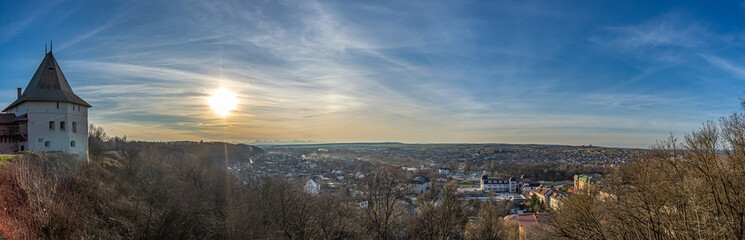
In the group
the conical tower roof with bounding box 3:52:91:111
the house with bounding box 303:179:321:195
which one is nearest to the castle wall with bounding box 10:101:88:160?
the conical tower roof with bounding box 3:52:91:111

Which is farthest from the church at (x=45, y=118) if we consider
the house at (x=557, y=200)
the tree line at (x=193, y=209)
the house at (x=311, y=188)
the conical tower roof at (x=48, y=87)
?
the house at (x=557, y=200)

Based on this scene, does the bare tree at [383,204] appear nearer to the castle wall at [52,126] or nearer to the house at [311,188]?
the house at [311,188]

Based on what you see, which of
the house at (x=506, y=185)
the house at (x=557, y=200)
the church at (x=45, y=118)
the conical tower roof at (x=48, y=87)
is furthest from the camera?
the house at (x=506, y=185)

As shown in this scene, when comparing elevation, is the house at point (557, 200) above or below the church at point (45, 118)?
below

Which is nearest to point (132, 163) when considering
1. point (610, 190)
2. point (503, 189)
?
point (610, 190)

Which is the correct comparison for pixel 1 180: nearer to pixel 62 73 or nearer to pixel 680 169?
pixel 62 73

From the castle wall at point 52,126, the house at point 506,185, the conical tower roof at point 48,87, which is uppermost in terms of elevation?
the conical tower roof at point 48,87

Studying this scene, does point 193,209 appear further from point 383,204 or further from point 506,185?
point 506,185
